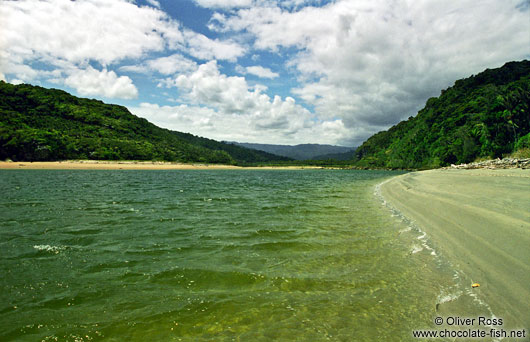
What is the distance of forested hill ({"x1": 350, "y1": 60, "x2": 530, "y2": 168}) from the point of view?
219ft

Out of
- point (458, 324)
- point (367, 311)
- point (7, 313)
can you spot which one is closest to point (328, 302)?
point (367, 311)

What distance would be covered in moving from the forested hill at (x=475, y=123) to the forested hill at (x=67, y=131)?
13011cm

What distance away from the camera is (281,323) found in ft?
12.4

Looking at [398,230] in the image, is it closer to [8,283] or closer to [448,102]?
[8,283]

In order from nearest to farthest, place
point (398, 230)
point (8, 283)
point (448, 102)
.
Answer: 1. point (8, 283)
2. point (398, 230)
3. point (448, 102)

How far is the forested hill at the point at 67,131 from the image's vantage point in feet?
276

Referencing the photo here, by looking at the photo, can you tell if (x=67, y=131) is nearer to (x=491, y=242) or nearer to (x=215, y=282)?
(x=215, y=282)

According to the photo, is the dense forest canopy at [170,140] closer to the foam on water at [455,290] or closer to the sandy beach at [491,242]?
the sandy beach at [491,242]

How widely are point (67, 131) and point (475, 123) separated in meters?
162

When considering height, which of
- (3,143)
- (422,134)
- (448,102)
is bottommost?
(3,143)

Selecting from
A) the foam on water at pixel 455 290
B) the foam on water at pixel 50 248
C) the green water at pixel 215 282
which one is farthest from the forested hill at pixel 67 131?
the foam on water at pixel 455 290

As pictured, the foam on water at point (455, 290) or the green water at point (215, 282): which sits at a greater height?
the foam on water at point (455, 290)

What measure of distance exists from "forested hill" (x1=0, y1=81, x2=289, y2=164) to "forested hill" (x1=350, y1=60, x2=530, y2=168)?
130 metres

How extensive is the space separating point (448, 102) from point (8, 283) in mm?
161379
